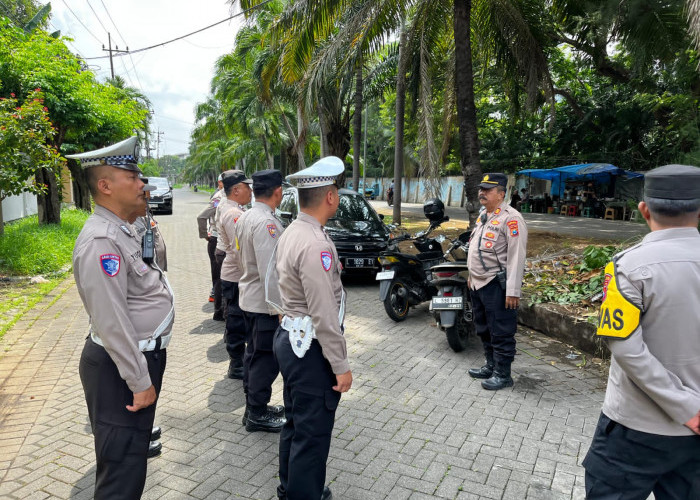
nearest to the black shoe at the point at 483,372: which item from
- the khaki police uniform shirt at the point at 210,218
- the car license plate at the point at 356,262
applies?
the khaki police uniform shirt at the point at 210,218

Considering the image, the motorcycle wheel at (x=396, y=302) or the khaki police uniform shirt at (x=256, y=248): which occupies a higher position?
the khaki police uniform shirt at (x=256, y=248)

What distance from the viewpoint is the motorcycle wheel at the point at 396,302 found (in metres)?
6.47

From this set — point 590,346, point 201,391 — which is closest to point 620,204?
point 590,346

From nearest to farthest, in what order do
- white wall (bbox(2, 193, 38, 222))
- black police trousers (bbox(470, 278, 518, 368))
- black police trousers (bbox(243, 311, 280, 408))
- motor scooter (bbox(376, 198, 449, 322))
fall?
black police trousers (bbox(243, 311, 280, 408)) → black police trousers (bbox(470, 278, 518, 368)) → motor scooter (bbox(376, 198, 449, 322)) → white wall (bbox(2, 193, 38, 222))

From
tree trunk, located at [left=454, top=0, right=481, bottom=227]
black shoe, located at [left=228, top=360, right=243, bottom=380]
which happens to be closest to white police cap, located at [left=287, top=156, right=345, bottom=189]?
black shoe, located at [left=228, top=360, right=243, bottom=380]

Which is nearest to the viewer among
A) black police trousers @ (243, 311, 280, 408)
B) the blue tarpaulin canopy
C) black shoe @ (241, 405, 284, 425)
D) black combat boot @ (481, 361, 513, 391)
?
black police trousers @ (243, 311, 280, 408)

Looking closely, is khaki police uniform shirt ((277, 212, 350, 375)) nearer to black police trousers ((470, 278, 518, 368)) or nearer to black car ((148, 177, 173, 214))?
black police trousers ((470, 278, 518, 368))

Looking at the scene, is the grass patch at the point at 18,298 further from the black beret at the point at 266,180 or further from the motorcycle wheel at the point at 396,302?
the motorcycle wheel at the point at 396,302

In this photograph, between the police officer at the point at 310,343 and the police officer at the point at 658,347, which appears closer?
the police officer at the point at 658,347

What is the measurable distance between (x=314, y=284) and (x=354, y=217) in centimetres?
745

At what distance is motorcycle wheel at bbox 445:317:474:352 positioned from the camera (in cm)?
528

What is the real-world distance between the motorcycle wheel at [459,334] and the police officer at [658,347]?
10.9ft

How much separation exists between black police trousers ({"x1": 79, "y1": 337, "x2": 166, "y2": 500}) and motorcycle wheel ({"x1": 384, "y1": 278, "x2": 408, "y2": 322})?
14.7 feet

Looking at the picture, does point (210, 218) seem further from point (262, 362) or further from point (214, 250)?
point (262, 362)
